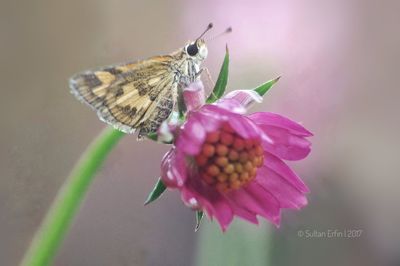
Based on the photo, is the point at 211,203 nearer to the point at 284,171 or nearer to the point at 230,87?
the point at 284,171

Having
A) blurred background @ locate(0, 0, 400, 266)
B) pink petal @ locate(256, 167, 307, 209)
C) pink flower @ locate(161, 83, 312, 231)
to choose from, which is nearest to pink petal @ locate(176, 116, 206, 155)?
pink flower @ locate(161, 83, 312, 231)

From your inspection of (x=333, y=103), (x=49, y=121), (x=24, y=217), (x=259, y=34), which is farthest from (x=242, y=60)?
(x=24, y=217)

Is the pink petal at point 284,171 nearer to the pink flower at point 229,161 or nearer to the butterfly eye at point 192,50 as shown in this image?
the pink flower at point 229,161

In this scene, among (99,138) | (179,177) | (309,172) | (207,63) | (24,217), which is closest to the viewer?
(179,177)

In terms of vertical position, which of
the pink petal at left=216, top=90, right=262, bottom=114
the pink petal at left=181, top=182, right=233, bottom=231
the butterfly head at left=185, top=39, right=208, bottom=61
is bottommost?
the pink petal at left=181, top=182, right=233, bottom=231

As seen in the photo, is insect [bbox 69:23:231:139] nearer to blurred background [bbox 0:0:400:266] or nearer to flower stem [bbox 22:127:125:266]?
flower stem [bbox 22:127:125:266]

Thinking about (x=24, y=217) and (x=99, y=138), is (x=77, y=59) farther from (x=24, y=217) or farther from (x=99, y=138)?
(x=99, y=138)

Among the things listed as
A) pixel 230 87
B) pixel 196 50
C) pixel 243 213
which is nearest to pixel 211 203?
pixel 243 213

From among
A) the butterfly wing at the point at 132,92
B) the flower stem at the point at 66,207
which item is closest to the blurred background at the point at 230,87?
the flower stem at the point at 66,207
